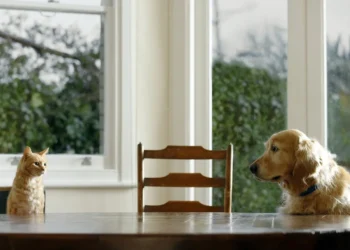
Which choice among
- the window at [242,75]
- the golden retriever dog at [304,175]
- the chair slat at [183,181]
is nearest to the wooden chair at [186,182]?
the chair slat at [183,181]

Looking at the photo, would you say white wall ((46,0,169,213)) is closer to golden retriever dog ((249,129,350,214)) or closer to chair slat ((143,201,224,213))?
chair slat ((143,201,224,213))

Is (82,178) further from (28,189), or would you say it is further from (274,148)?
(274,148)

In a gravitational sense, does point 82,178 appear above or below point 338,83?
below

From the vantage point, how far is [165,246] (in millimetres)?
1151

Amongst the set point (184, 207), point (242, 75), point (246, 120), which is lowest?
point (184, 207)

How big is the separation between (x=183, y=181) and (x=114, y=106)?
81 centimetres

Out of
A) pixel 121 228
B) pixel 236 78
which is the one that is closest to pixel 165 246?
pixel 121 228

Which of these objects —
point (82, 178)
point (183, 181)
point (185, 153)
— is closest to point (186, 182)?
point (183, 181)

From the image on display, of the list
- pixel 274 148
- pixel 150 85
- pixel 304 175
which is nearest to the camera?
pixel 304 175

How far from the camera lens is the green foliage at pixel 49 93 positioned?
3.19 m

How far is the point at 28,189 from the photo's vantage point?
2.22 m

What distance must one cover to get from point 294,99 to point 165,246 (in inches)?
86.7

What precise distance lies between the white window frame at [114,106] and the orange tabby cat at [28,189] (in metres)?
0.93

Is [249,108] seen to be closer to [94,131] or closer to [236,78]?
[236,78]
